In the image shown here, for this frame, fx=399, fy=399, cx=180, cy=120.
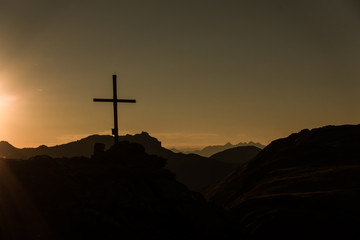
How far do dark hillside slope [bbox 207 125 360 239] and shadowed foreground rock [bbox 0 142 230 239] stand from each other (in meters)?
4.82

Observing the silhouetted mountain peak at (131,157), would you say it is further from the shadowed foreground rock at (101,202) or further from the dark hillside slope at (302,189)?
the dark hillside slope at (302,189)

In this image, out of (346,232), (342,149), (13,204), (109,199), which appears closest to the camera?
(13,204)

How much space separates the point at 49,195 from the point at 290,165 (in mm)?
53473

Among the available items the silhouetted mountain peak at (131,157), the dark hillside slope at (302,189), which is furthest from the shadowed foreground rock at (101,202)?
the dark hillside slope at (302,189)

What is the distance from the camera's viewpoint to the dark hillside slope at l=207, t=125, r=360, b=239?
35.7m

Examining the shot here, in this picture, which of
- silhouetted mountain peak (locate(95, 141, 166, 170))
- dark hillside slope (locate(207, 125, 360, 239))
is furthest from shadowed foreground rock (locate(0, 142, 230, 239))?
dark hillside slope (locate(207, 125, 360, 239))

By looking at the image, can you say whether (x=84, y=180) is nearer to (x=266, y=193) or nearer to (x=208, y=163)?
(x=266, y=193)

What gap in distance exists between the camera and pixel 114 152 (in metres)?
23.5

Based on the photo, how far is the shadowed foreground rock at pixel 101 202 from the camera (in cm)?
1667

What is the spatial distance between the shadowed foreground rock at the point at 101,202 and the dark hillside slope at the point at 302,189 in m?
4.82

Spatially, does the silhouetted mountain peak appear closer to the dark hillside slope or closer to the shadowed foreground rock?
the shadowed foreground rock

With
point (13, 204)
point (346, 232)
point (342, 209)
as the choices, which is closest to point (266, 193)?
point (342, 209)

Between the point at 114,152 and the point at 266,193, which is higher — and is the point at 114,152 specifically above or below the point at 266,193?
above

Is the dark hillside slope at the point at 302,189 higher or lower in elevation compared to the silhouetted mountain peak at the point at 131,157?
lower
